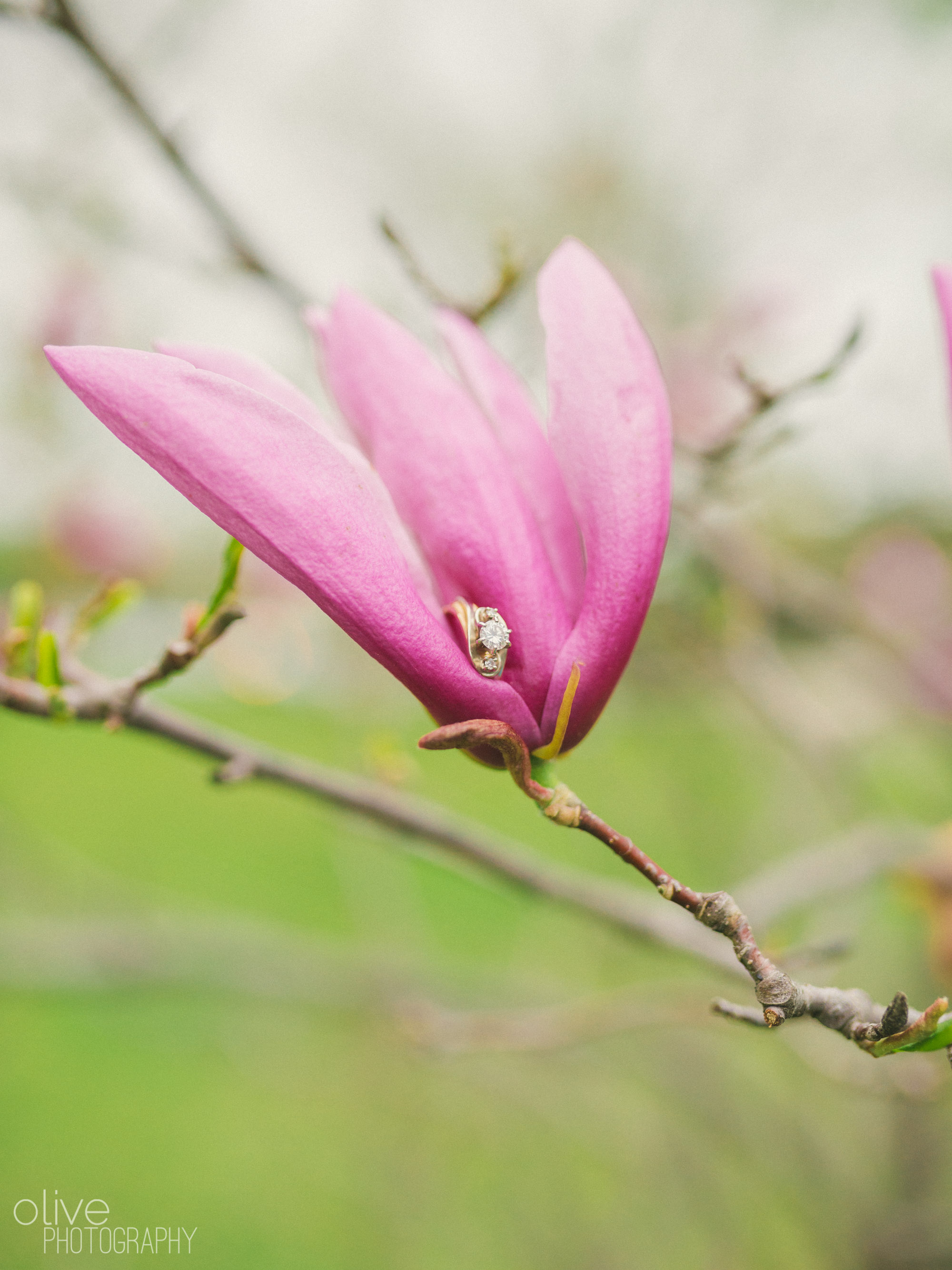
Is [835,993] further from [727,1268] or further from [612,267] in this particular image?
[612,267]

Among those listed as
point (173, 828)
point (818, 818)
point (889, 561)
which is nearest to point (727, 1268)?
point (818, 818)

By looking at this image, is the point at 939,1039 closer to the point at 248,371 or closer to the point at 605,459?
the point at 605,459

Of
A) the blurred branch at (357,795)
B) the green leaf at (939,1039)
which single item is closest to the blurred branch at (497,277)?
the blurred branch at (357,795)

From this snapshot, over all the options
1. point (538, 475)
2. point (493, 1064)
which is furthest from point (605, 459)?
point (493, 1064)

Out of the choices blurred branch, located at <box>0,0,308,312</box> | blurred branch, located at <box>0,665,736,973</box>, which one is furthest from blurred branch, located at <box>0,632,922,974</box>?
blurred branch, located at <box>0,0,308,312</box>

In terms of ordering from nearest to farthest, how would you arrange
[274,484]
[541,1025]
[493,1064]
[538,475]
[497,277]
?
[274,484] → [538,475] → [497,277] → [541,1025] → [493,1064]

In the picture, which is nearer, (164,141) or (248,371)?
(248,371)

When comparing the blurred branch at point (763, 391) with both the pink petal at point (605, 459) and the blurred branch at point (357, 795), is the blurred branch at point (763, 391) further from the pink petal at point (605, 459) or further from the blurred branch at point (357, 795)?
the blurred branch at point (357, 795)
